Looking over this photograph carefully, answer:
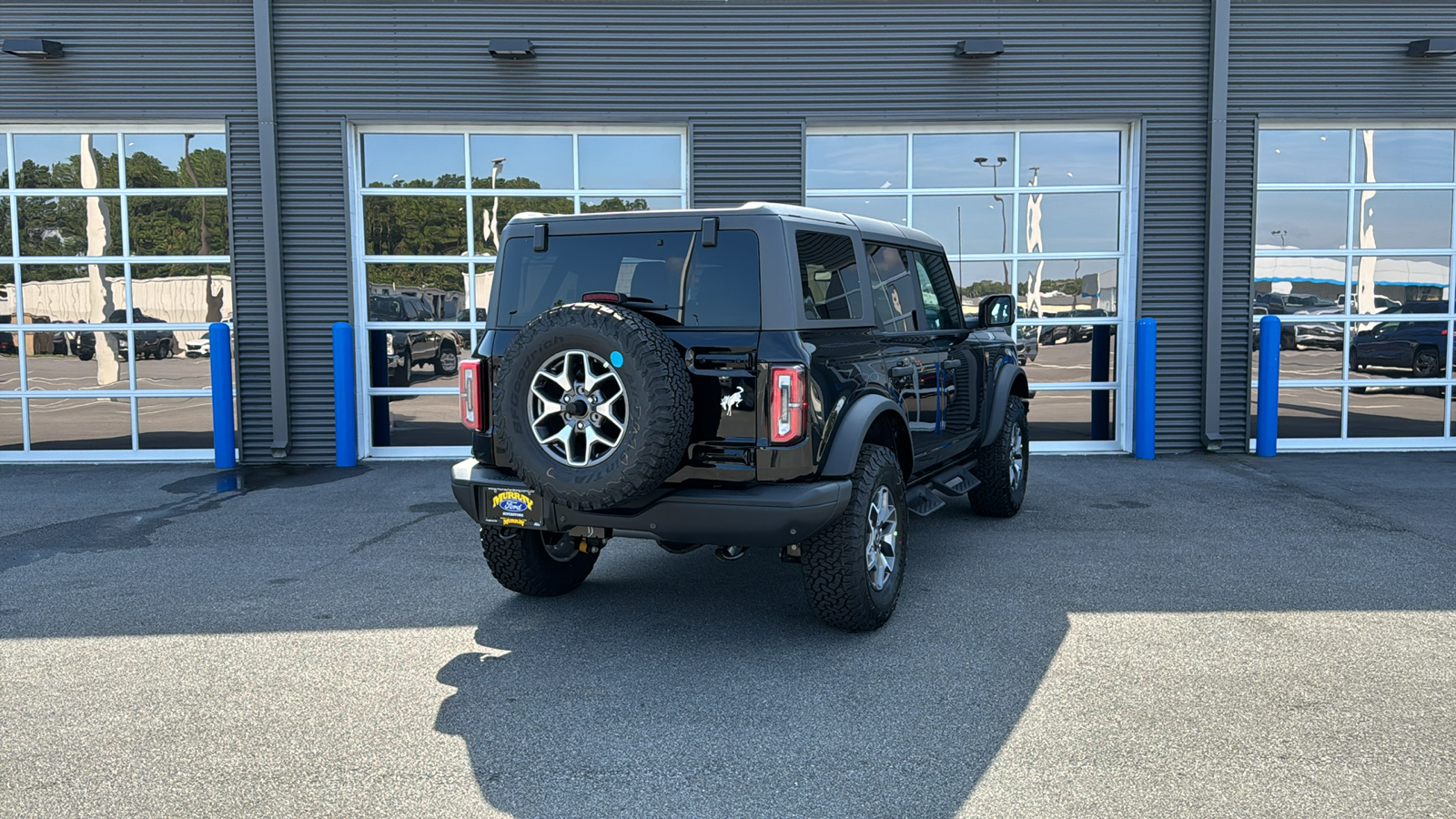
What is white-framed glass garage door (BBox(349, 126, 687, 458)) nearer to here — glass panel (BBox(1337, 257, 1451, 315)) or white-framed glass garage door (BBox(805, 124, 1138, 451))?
white-framed glass garage door (BBox(805, 124, 1138, 451))

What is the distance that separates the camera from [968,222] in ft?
35.2

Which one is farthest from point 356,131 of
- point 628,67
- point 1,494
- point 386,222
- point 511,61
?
point 1,494

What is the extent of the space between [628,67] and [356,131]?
2.69 m

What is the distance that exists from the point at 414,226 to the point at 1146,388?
713 cm

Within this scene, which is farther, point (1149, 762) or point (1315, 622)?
point (1315, 622)

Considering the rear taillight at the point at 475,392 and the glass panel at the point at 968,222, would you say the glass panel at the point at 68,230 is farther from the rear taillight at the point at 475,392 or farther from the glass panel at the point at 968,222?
the glass panel at the point at 968,222

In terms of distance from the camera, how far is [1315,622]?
4895 millimetres

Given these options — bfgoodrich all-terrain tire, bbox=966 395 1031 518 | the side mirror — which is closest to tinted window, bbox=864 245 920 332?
the side mirror

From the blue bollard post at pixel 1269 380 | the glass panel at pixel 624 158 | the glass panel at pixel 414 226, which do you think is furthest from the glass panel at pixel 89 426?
the blue bollard post at pixel 1269 380

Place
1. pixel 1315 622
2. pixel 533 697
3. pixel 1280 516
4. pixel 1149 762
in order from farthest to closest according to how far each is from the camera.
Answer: pixel 1280 516 → pixel 1315 622 → pixel 533 697 → pixel 1149 762

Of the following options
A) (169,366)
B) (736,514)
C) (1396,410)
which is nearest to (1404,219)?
(1396,410)

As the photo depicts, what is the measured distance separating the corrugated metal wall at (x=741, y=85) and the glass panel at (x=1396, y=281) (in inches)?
71.4

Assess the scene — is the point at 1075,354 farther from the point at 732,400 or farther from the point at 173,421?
the point at 173,421

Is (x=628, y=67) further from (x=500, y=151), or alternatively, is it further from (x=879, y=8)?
(x=879, y=8)
